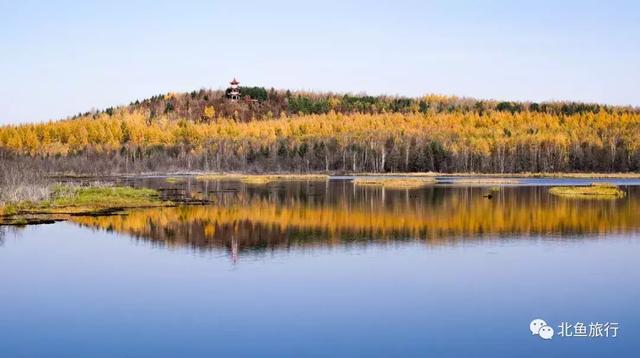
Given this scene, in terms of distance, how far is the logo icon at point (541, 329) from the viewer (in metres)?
14.1

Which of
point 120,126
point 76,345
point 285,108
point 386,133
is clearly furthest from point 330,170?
point 76,345

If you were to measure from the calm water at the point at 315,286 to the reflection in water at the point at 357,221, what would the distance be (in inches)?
6.2

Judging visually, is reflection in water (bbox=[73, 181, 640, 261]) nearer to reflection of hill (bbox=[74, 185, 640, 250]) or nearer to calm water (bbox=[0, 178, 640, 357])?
reflection of hill (bbox=[74, 185, 640, 250])

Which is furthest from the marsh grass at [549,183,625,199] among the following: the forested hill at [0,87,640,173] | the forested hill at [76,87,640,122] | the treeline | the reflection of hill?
the forested hill at [76,87,640,122]

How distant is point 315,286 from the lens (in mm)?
18719

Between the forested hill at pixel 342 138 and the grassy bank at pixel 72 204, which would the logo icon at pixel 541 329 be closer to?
the grassy bank at pixel 72 204

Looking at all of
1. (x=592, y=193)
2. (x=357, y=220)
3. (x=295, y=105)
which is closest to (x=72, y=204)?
(x=357, y=220)

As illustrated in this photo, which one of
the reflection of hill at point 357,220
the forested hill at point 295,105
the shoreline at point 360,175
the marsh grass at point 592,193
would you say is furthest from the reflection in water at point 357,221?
the forested hill at point 295,105

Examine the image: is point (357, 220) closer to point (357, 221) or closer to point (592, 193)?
point (357, 221)

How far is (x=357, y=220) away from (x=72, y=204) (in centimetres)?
1511

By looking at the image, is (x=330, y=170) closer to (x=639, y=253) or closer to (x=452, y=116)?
(x=452, y=116)

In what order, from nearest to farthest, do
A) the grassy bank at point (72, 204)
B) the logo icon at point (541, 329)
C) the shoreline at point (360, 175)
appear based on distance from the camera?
the logo icon at point (541, 329), the grassy bank at point (72, 204), the shoreline at point (360, 175)

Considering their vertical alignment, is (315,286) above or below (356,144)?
below

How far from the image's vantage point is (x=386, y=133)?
12862cm
